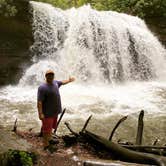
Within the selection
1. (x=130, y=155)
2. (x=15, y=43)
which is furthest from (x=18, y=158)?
(x=15, y=43)

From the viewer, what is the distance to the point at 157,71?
1930cm

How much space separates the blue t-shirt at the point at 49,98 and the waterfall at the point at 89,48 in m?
9.68

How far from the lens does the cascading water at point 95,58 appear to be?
1505cm

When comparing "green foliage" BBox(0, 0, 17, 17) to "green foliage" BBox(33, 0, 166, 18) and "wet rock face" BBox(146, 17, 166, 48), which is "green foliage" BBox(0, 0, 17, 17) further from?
"wet rock face" BBox(146, 17, 166, 48)

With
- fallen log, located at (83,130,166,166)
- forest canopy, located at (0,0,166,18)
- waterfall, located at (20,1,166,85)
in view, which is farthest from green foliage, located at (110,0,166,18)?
fallen log, located at (83,130,166,166)

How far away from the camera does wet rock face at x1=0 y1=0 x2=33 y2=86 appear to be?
658 inches

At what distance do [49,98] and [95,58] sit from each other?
11.1 meters

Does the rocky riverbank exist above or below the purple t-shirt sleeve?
below

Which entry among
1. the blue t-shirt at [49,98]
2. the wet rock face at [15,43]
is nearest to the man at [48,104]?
the blue t-shirt at [49,98]

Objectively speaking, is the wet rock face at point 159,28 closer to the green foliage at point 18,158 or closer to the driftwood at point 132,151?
the driftwood at point 132,151

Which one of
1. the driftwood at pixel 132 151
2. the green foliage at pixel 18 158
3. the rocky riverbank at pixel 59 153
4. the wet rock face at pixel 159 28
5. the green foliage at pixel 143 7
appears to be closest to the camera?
the green foliage at pixel 18 158

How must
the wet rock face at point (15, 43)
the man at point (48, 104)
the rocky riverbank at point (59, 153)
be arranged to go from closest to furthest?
the rocky riverbank at point (59, 153), the man at point (48, 104), the wet rock face at point (15, 43)

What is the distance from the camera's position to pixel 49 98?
704 cm

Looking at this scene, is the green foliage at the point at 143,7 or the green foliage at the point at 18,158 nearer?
the green foliage at the point at 18,158
